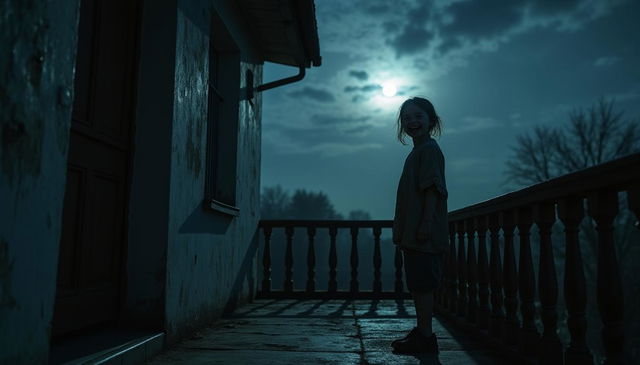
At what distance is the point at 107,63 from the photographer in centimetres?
260

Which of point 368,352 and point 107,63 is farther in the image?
point 368,352

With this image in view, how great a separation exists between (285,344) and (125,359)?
1106mm

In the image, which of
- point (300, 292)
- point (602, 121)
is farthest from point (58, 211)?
point (602, 121)

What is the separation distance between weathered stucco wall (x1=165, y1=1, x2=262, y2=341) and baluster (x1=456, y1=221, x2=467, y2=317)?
6.65ft

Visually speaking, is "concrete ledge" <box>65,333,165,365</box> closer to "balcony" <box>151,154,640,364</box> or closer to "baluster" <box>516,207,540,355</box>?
"balcony" <box>151,154,640,364</box>

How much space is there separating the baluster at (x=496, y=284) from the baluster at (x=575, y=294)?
92 cm

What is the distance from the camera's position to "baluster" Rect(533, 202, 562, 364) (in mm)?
2186

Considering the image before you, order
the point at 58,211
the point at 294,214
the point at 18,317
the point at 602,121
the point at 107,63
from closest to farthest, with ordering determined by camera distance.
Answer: the point at 18,317
the point at 58,211
the point at 107,63
the point at 602,121
the point at 294,214

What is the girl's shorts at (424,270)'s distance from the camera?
9.09 ft

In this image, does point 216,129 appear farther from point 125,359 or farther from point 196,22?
point 125,359

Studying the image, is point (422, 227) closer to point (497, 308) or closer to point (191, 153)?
point (497, 308)

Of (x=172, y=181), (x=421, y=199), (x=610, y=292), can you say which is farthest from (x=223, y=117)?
(x=610, y=292)

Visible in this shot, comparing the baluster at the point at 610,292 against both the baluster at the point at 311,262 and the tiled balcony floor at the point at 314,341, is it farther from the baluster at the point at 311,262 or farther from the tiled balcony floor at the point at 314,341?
the baluster at the point at 311,262

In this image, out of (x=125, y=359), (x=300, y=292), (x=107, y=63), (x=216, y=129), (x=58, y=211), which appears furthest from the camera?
(x=300, y=292)
